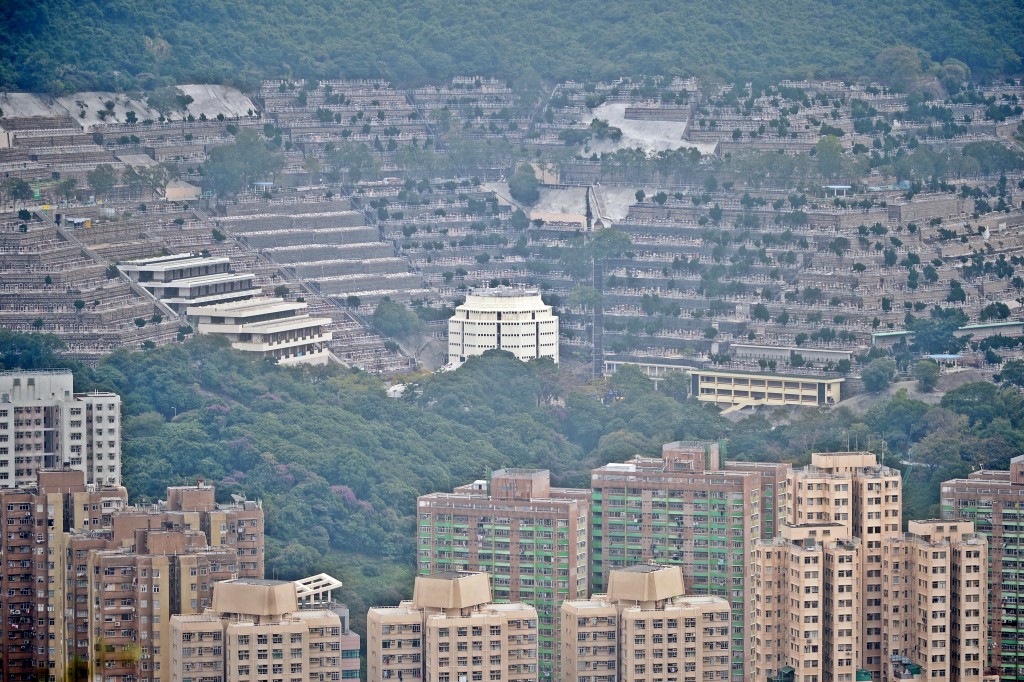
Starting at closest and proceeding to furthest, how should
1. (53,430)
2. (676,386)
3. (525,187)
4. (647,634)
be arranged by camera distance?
→ (647,634)
(53,430)
(676,386)
(525,187)

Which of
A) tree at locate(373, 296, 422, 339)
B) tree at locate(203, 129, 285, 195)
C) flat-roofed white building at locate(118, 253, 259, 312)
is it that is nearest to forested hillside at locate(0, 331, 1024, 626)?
flat-roofed white building at locate(118, 253, 259, 312)

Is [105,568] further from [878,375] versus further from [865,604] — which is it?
[878,375]

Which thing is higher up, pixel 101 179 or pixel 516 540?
pixel 101 179

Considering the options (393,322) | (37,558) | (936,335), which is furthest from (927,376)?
(37,558)

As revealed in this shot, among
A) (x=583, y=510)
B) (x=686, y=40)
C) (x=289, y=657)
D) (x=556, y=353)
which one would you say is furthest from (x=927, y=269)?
(x=289, y=657)

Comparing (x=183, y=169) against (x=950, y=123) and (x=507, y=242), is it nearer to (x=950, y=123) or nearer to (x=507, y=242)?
(x=507, y=242)
